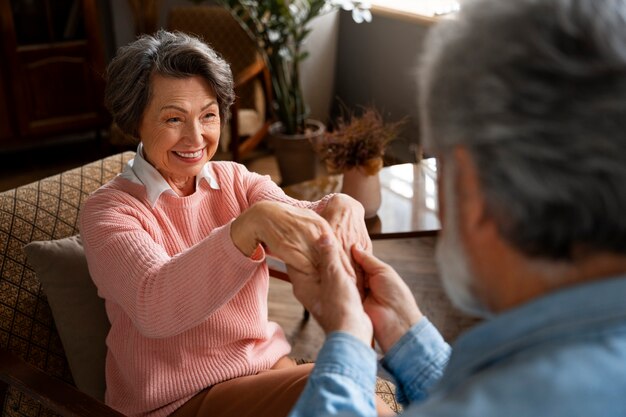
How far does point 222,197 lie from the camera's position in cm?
173

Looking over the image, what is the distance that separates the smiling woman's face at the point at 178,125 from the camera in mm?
1615

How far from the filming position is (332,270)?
1.22m

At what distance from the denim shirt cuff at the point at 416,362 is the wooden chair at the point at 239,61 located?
313 centimetres

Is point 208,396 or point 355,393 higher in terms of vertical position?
point 355,393

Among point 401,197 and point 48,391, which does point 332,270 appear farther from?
point 401,197

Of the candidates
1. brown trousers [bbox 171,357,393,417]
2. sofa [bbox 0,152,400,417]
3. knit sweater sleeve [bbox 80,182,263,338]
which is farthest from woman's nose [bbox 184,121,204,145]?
brown trousers [bbox 171,357,393,417]

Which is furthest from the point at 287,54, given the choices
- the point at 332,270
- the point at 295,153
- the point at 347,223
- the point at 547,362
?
the point at 547,362

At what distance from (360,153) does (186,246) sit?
3.31 ft

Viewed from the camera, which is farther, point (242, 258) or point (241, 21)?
point (241, 21)

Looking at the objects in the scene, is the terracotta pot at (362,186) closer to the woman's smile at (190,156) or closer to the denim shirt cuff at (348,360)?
the woman's smile at (190,156)

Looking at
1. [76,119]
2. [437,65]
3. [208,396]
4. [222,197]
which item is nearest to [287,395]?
[208,396]

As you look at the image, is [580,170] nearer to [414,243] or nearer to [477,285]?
[477,285]

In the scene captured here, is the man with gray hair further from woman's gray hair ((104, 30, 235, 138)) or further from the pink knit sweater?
woman's gray hair ((104, 30, 235, 138))

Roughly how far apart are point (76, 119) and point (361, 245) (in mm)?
3499
